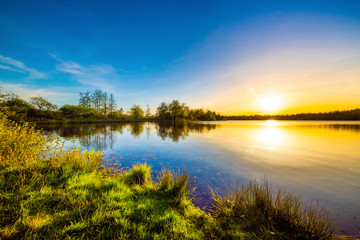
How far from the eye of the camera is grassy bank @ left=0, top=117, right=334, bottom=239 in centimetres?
227

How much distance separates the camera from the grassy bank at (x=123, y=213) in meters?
2.27

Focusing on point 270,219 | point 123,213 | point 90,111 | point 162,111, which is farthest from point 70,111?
point 270,219

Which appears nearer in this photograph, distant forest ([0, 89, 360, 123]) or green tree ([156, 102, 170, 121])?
distant forest ([0, 89, 360, 123])

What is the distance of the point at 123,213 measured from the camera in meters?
2.73

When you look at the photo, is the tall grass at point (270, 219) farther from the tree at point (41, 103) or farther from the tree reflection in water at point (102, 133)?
the tree at point (41, 103)

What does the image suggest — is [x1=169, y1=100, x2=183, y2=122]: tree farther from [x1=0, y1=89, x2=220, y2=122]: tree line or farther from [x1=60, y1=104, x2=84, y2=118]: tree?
[x1=60, y1=104, x2=84, y2=118]: tree

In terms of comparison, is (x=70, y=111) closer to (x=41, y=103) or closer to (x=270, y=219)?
(x=41, y=103)

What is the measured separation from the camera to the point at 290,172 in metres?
6.77

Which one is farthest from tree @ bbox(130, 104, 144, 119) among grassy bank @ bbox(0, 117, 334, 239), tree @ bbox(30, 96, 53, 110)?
grassy bank @ bbox(0, 117, 334, 239)

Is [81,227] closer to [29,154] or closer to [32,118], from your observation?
[29,154]

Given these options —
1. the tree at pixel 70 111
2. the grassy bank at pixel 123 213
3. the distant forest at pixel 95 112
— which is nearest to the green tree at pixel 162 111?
the distant forest at pixel 95 112

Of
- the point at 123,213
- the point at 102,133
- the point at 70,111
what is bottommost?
the point at 102,133

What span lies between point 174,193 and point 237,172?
171 inches

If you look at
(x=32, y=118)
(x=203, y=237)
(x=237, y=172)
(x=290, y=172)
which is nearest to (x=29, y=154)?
(x=203, y=237)
